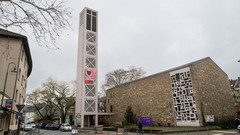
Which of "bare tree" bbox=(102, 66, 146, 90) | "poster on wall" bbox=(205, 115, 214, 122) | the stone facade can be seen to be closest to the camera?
"poster on wall" bbox=(205, 115, 214, 122)

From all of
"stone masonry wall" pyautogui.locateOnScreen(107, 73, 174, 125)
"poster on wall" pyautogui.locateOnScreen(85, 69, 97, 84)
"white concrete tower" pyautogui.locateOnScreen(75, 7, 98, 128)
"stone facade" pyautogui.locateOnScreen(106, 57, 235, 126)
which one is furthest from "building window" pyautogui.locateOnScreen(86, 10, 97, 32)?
"stone facade" pyautogui.locateOnScreen(106, 57, 235, 126)

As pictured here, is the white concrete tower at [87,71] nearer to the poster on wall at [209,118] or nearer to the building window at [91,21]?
the building window at [91,21]

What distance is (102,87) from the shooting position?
4806 cm

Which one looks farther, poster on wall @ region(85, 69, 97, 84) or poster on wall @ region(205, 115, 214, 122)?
poster on wall @ region(85, 69, 97, 84)

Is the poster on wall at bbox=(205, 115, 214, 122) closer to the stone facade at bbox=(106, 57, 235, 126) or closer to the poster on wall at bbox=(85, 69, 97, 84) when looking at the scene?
the stone facade at bbox=(106, 57, 235, 126)

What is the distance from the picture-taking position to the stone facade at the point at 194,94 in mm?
22016

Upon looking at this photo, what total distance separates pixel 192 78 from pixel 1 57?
72.9 feet

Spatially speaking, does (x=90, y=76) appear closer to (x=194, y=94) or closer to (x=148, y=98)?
(x=148, y=98)

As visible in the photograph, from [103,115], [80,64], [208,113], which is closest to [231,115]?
[208,113]

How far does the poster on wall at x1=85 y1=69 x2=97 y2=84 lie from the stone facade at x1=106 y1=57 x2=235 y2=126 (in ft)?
25.8

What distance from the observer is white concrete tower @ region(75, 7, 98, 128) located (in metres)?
32.6

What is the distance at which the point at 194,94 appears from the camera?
2189cm

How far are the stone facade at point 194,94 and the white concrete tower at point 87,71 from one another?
7640 millimetres

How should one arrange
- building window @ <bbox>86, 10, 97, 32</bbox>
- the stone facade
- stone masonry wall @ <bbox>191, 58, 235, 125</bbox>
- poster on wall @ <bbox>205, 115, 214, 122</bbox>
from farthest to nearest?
building window @ <bbox>86, 10, 97, 32</bbox>
the stone facade
stone masonry wall @ <bbox>191, 58, 235, 125</bbox>
poster on wall @ <bbox>205, 115, 214, 122</bbox>
